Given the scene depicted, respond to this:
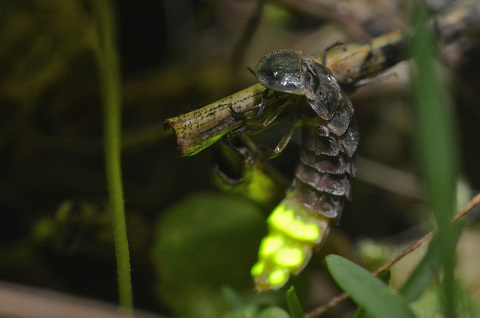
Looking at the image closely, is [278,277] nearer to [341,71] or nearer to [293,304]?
[293,304]

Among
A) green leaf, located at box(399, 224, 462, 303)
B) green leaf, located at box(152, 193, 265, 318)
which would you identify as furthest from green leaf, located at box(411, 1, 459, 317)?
green leaf, located at box(152, 193, 265, 318)

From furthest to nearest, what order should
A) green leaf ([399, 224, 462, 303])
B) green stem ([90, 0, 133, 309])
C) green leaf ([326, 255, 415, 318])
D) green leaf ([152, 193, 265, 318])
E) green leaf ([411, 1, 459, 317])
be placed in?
green leaf ([152, 193, 265, 318]), green stem ([90, 0, 133, 309]), green leaf ([399, 224, 462, 303]), green leaf ([326, 255, 415, 318]), green leaf ([411, 1, 459, 317])

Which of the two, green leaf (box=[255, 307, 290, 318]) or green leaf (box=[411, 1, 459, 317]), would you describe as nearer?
green leaf (box=[411, 1, 459, 317])

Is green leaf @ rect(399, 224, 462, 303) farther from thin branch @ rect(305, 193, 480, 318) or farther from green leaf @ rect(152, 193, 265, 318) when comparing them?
green leaf @ rect(152, 193, 265, 318)

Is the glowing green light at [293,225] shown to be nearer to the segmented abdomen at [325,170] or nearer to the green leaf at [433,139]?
the segmented abdomen at [325,170]

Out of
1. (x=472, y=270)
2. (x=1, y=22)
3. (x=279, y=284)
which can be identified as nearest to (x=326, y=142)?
(x=279, y=284)

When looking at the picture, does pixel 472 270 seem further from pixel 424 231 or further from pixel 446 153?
pixel 446 153

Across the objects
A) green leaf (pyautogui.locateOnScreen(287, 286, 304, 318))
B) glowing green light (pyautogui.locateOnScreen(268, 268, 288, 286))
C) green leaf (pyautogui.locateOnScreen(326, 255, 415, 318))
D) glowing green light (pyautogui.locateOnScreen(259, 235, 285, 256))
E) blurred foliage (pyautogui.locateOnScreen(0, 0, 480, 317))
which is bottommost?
green leaf (pyautogui.locateOnScreen(326, 255, 415, 318))
